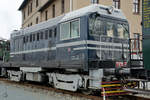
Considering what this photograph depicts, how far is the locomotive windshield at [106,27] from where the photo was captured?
9.46 metres

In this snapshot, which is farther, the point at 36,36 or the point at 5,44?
the point at 5,44

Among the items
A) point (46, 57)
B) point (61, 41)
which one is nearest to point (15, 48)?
point (46, 57)

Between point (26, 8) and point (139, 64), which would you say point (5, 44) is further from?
point (26, 8)

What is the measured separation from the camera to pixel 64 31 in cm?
1064

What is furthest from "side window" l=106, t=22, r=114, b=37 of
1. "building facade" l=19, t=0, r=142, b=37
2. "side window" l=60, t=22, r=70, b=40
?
"building facade" l=19, t=0, r=142, b=37

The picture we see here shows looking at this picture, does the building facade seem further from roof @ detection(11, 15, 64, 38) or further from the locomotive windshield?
the locomotive windshield

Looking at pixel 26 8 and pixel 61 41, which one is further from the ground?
pixel 26 8

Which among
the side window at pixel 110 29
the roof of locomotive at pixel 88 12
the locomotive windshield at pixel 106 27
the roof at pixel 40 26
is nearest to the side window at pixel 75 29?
the roof of locomotive at pixel 88 12

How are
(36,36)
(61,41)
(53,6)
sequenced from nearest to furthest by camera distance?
(61,41) → (36,36) → (53,6)

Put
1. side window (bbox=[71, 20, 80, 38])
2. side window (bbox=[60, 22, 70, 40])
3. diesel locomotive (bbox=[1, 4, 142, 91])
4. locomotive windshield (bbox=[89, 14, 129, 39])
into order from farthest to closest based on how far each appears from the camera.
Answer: side window (bbox=[60, 22, 70, 40]) < side window (bbox=[71, 20, 80, 38]) < locomotive windshield (bbox=[89, 14, 129, 39]) < diesel locomotive (bbox=[1, 4, 142, 91])

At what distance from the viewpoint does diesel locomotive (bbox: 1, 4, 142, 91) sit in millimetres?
9141

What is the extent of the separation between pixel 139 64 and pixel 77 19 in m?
3.37

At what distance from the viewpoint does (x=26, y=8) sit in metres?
41.9

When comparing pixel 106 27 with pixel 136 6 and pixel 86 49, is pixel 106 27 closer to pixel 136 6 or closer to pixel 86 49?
pixel 86 49
